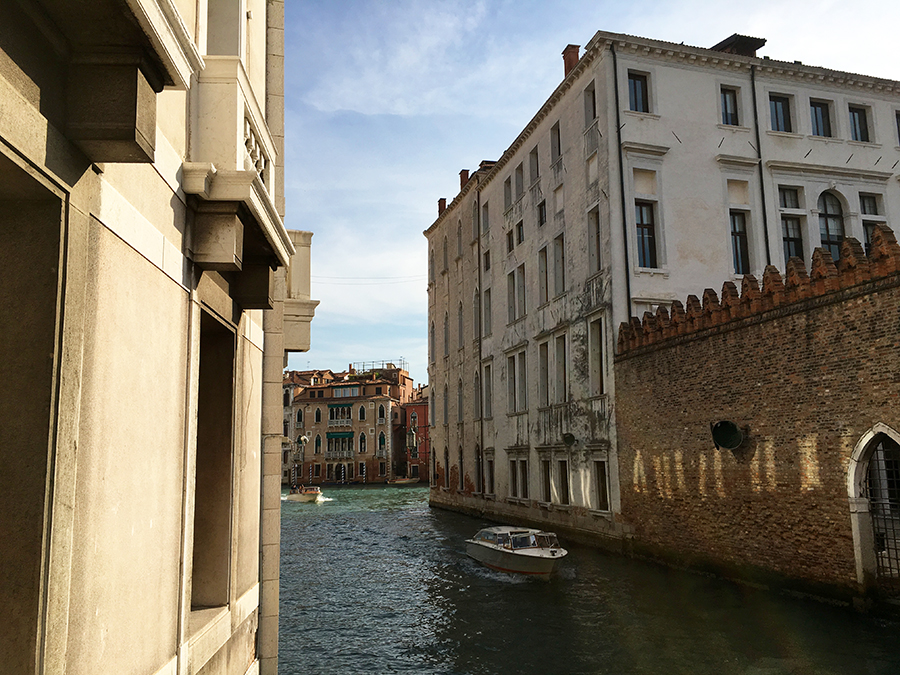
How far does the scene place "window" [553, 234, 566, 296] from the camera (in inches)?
931

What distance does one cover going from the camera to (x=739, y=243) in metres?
21.5

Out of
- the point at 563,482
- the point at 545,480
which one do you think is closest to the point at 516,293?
the point at 545,480

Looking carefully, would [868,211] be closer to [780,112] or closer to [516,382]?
[780,112]

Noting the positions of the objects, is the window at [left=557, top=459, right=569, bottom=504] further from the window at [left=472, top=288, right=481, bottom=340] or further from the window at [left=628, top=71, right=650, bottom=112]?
the window at [left=628, top=71, right=650, bottom=112]

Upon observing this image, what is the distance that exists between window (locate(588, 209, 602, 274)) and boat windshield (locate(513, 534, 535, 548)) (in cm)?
777

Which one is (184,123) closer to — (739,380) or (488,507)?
(739,380)

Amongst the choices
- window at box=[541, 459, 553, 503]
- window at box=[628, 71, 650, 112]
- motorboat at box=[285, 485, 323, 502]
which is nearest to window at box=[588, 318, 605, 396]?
window at box=[541, 459, 553, 503]

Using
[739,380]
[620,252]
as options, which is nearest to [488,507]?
[620,252]

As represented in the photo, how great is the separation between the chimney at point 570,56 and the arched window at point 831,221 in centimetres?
900

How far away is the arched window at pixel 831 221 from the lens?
22359 mm

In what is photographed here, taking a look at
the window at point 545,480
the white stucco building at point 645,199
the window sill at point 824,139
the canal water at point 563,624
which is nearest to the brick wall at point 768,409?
the canal water at point 563,624

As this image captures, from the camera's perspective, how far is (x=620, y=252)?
19891 millimetres

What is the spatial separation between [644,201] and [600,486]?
813 centimetres

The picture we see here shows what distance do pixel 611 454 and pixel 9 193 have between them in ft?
60.1
